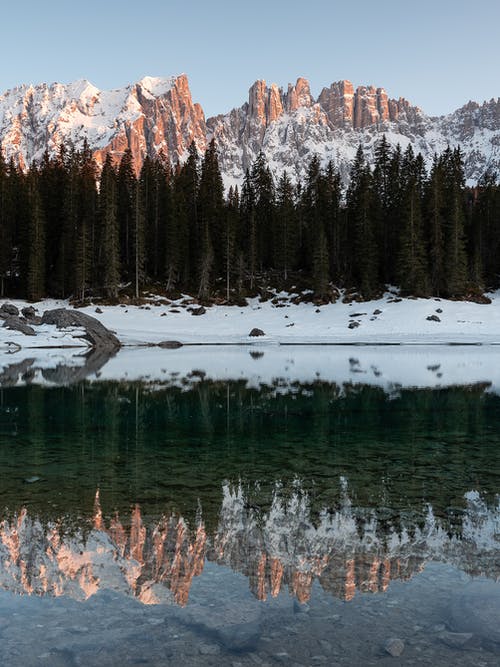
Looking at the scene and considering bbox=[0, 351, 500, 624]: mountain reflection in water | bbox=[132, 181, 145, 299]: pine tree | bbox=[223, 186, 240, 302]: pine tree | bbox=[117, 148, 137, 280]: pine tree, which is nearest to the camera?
bbox=[0, 351, 500, 624]: mountain reflection in water

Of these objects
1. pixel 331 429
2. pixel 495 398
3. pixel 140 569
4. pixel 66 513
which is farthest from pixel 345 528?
pixel 495 398

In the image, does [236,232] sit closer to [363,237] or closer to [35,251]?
[363,237]

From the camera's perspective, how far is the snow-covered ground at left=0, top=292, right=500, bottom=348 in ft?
163

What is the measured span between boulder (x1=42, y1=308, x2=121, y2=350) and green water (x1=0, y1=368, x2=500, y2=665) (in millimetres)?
30594

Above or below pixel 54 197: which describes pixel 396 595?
below

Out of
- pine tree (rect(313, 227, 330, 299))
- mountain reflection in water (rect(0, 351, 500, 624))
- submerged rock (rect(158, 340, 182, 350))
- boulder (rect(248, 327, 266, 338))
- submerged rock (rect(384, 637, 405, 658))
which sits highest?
pine tree (rect(313, 227, 330, 299))

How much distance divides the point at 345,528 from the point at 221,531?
60.1 inches

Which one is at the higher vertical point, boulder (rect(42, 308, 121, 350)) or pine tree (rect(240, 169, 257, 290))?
pine tree (rect(240, 169, 257, 290))

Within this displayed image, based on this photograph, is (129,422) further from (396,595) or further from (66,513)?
(396,595)

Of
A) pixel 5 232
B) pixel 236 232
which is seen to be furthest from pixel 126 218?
pixel 5 232

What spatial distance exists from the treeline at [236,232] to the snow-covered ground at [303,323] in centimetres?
465

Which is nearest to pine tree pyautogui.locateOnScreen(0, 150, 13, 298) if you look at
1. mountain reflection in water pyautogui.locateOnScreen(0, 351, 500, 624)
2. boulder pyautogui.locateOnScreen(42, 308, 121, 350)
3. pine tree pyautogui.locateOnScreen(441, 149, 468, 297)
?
boulder pyautogui.locateOnScreen(42, 308, 121, 350)

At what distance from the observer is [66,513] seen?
7324 mm

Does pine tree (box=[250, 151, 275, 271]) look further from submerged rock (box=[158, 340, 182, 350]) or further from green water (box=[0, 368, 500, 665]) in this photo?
green water (box=[0, 368, 500, 665])
